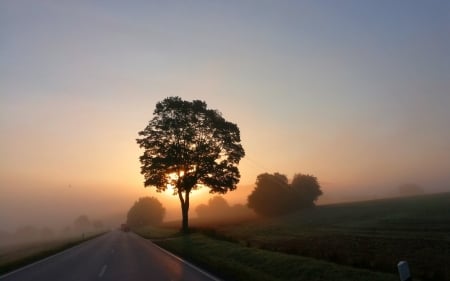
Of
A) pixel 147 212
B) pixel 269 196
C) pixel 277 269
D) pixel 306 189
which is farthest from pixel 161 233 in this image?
pixel 147 212

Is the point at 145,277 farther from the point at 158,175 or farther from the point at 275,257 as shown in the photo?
the point at 158,175

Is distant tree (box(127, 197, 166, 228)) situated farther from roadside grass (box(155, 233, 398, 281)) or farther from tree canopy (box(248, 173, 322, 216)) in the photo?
roadside grass (box(155, 233, 398, 281))

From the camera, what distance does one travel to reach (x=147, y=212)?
176 metres

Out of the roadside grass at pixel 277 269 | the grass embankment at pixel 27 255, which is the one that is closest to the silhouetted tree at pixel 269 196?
the grass embankment at pixel 27 255

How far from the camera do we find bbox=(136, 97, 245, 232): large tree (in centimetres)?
4422

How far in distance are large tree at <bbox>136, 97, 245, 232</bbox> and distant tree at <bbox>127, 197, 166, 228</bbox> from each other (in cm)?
12953

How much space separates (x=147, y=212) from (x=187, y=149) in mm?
138311

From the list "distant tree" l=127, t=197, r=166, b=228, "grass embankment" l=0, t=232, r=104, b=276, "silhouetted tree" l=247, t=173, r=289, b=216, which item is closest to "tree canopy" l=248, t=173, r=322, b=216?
"silhouetted tree" l=247, t=173, r=289, b=216

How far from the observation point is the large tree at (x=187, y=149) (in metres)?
44.2

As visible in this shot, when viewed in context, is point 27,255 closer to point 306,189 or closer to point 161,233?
point 161,233

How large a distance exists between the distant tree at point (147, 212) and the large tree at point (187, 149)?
130 metres

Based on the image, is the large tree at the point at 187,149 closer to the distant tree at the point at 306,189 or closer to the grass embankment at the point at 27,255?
the grass embankment at the point at 27,255

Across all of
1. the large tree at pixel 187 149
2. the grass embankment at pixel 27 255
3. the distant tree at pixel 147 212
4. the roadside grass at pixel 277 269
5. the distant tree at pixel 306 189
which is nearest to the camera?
the roadside grass at pixel 277 269

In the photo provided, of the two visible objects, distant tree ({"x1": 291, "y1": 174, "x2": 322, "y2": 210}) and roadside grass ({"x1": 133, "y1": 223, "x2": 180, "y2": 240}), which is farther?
distant tree ({"x1": 291, "y1": 174, "x2": 322, "y2": 210})
